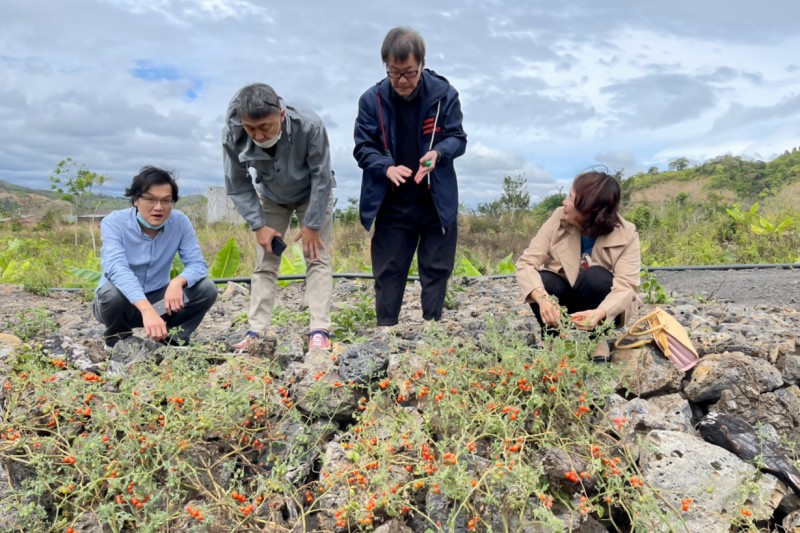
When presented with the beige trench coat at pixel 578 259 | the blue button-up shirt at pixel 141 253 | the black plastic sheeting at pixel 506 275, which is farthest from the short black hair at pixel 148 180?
the black plastic sheeting at pixel 506 275

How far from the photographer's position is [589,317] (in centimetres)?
308

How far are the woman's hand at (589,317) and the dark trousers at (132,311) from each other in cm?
197

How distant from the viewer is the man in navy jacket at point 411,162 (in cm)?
362

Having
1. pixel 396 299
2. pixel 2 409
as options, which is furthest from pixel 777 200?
pixel 2 409

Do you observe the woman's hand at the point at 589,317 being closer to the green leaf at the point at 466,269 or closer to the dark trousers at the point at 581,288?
the dark trousers at the point at 581,288

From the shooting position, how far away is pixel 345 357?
2785 millimetres

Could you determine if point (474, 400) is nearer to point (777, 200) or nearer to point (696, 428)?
point (696, 428)

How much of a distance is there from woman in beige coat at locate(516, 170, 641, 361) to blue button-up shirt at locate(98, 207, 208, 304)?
1.91 meters

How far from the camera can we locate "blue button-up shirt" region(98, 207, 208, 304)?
355 cm

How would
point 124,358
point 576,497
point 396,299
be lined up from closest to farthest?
point 576,497
point 124,358
point 396,299

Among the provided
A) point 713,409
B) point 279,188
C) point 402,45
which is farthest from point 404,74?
point 713,409

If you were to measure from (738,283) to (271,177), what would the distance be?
217 inches

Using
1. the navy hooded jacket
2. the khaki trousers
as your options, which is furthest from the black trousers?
the khaki trousers

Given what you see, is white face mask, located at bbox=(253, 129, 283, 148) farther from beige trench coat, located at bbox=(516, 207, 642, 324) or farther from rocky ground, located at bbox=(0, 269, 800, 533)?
beige trench coat, located at bbox=(516, 207, 642, 324)
